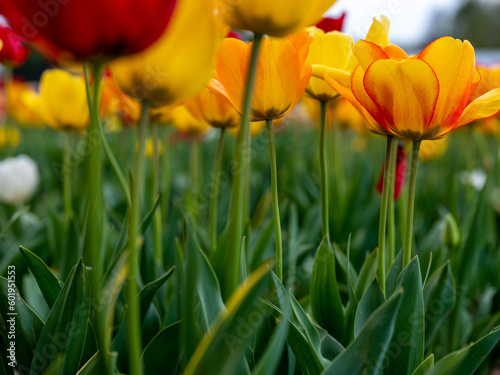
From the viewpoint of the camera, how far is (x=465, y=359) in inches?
18.9

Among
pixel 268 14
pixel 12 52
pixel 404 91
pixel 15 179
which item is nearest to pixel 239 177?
pixel 268 14

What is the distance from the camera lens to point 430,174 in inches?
86.6

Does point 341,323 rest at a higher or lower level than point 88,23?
lower

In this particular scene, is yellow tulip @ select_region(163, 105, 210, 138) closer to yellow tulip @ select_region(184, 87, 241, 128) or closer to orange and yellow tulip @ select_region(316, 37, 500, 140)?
yellow tulip @ select_region(184, 87, 241, 128)

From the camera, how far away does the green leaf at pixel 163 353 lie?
53 cm

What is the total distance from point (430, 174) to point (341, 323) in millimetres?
1730

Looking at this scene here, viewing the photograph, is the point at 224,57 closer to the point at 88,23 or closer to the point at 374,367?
the point at 88,23

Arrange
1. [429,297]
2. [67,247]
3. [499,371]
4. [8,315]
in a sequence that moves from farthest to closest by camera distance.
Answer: [499,371] < [67,247] < [429,297] < [8,315]

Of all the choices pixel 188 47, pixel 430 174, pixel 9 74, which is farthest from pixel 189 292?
pixel 430 174

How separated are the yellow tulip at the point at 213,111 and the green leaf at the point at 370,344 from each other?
1.31 ft

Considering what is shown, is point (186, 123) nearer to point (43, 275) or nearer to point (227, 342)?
point (43, 275)

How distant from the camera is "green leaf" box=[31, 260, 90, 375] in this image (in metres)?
0.51

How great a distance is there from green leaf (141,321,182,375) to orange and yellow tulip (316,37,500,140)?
12.4 inches

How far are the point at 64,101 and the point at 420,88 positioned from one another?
811mm
